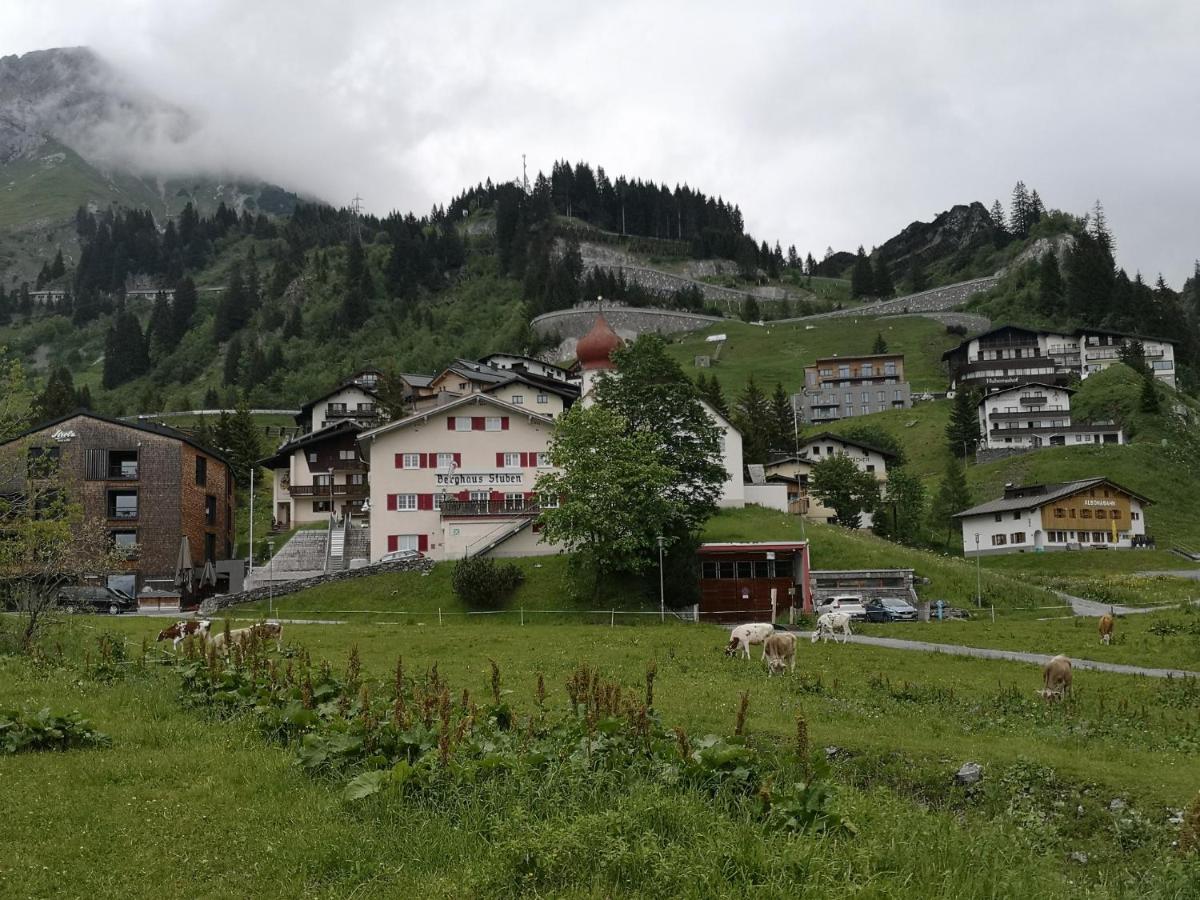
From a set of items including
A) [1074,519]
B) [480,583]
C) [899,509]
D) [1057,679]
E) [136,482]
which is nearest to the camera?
[1057,679]

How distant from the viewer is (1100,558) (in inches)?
3095

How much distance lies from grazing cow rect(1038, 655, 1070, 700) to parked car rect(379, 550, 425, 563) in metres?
41.0

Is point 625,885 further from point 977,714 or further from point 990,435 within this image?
point 990,435

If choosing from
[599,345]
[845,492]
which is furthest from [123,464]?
[845,492]

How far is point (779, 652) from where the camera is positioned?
992 inches

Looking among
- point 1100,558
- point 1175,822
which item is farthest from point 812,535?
point 1175,822

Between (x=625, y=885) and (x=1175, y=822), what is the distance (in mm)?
7515

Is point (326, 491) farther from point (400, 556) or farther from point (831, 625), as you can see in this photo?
point (831, 625)

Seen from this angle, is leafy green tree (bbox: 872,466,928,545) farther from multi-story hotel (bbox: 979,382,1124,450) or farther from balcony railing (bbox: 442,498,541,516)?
multi-story hotel (bbox: 979,382,1124,450)

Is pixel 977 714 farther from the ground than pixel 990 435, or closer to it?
closer to it

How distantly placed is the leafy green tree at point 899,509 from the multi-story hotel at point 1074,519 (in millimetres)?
6258

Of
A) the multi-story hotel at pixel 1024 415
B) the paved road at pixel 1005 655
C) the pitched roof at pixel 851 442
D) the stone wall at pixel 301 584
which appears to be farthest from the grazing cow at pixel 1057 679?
the multi-story hotel at pixel 1024 415

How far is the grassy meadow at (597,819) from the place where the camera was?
8.11m

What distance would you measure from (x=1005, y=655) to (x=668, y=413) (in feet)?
98.1
